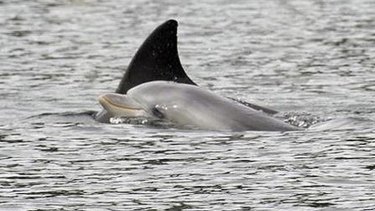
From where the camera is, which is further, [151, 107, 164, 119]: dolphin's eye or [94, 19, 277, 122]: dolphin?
[94, 19, 277, 122]: dolphin

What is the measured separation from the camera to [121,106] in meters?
15.1

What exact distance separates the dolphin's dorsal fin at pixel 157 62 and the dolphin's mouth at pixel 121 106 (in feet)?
1.69

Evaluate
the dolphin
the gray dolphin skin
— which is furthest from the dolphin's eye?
the dolphin

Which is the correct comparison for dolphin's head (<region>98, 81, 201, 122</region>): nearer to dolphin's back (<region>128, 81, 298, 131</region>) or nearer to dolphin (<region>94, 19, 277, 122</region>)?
dolphin's back (<region>128, 81, 298, 131</region>)

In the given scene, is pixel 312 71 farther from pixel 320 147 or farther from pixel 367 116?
pixel 320 147

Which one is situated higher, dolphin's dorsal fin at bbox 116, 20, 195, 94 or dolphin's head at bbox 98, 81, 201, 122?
dolphin's dorsal fin at bbox 116, 20, 195, 94

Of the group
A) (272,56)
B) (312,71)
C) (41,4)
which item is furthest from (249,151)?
(41,4)

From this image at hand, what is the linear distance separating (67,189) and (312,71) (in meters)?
9.63

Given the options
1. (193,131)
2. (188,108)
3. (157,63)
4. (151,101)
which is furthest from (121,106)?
(193,131)

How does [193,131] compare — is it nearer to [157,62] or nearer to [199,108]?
[199,108]

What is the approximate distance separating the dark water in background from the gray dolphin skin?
225 millimetres

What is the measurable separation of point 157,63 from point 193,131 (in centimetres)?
163

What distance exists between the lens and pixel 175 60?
15805mm

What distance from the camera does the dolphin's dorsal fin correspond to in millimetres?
15742
